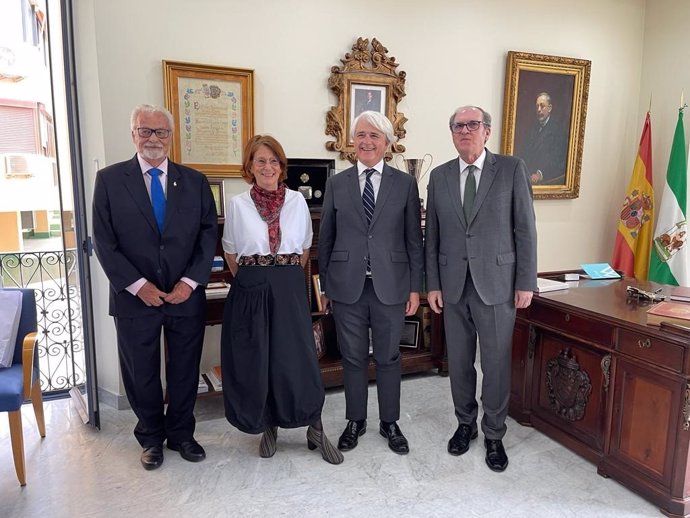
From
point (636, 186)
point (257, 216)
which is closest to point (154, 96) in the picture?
point (257, 216)

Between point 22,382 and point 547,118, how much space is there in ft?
12.7

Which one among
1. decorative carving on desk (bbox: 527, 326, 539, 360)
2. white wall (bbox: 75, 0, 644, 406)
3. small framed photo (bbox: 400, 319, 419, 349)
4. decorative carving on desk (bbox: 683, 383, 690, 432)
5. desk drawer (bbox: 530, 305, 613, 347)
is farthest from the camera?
small framed photo (bbox: 400, 319, 419, 349)

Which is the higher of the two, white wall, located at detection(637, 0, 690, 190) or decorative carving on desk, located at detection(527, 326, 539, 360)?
white wall, located at detection(637, 0, 690, 190)

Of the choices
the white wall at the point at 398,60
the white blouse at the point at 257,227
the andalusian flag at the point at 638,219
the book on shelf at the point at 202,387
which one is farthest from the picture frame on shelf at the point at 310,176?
the andalusian flag at the point at 638,219

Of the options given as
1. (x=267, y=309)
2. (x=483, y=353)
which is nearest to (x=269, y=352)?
(x=267, y=309)

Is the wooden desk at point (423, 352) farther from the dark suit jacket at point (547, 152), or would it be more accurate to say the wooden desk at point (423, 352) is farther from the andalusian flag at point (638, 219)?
the andalusian flag at point (638, 219)

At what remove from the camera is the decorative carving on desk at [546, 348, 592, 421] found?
237 centimetres

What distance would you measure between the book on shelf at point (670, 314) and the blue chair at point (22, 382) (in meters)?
2.69

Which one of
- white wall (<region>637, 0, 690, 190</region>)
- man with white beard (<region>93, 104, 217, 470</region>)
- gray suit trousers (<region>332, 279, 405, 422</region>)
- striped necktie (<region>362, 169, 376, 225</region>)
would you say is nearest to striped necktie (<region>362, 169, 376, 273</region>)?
striped necktie (<region>362, 169, 376, 225</region>)

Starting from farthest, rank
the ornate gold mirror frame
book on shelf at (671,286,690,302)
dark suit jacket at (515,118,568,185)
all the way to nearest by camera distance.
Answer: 1. dark suit jacket at (515,118,568,185)
2. the ornate gold mirror frame
3. book on shelf at (671,286,690,302)

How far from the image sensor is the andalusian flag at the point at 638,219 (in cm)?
400

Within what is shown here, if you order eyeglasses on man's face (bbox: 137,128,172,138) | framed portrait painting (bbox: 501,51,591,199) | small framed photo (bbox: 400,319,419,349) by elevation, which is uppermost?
framed portrait painting (bbox: 501,51,591,199)

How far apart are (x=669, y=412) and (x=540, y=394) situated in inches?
29.2

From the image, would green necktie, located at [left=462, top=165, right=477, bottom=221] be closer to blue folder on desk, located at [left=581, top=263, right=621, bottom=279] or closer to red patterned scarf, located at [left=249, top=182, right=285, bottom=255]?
red patterned scarf, located at [left=249, top=182, right=285, bottom=255]
